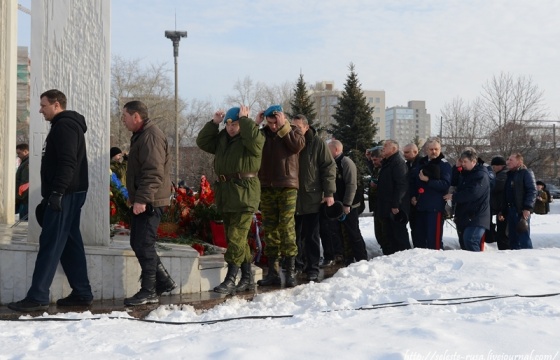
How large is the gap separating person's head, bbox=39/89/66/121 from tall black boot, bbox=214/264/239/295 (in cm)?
218

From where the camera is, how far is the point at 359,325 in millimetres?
4844

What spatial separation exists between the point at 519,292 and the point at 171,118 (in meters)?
43.8

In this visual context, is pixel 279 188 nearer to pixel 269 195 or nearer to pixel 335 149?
pixel 269 195

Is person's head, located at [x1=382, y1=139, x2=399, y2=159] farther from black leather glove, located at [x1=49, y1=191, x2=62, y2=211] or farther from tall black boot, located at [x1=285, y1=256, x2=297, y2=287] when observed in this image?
black leather glove, located at [x1=49, y1=191, x2=62, y2=211]

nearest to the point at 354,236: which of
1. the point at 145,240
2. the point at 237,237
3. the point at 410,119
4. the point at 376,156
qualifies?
the point at 376,156

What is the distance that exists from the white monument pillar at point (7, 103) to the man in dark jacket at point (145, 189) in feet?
11.0

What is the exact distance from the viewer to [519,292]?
20.1ft

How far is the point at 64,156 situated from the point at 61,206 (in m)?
0.44

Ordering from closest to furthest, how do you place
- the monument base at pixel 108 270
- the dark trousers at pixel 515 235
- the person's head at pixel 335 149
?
the monument base at pixel 108 270 < the person's head at pixel 335 149 < the dark trousers at pixel 515 235

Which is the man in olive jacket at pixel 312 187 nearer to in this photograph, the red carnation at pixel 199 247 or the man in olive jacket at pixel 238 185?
the man in olive jacket at pixel 238 185

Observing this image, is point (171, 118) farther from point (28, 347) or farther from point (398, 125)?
point (398, 125)

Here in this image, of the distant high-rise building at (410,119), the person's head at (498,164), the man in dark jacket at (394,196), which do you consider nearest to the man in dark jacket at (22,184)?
the man in dark jacket at (394,196)

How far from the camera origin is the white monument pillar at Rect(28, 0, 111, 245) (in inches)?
250

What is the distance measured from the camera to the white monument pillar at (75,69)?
6.36 metres
